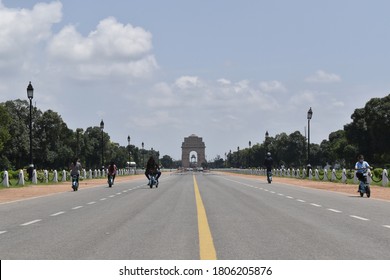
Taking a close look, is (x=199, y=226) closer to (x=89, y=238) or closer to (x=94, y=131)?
(x=89, y=238)

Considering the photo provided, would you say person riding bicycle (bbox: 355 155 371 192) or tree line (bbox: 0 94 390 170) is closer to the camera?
person riding bicycle (bbox: 355 155 371 192)

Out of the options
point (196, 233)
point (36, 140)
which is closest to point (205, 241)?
point (196, 233)

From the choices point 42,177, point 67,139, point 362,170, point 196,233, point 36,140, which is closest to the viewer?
point 196,233

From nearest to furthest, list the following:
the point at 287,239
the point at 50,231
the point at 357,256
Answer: the point at 357,256 < the point at 287,239 < the point at 50,231

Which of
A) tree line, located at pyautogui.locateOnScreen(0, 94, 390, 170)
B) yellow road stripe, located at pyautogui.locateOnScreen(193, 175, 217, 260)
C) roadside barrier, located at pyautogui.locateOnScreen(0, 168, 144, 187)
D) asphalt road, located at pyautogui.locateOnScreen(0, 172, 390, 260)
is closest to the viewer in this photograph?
yellow road stripe, located at pyautogui.locateOnScreen(193, 175, 217, 260)

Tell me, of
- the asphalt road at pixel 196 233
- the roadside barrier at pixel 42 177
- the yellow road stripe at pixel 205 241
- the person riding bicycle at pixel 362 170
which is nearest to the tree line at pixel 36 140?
the roadside barrier at pixel 42 177

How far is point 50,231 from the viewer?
13.4 meters

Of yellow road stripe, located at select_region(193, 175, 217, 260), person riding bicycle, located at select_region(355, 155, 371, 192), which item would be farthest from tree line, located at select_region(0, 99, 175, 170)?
yellow road stripe, located at select_region(193, 175, 217, 260)

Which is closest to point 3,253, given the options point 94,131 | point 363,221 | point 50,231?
point 50,231

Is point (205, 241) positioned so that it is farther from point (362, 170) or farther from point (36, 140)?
point (36, 140)

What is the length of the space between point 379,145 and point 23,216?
8217 centimetres

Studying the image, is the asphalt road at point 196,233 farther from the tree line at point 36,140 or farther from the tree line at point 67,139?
the tree line at point 36,140

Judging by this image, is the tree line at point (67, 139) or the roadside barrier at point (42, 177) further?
the tree line at point (67, 139)

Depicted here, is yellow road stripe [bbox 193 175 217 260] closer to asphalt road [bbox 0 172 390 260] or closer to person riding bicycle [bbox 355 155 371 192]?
asphalt road [bbox 0 172 390 260]
